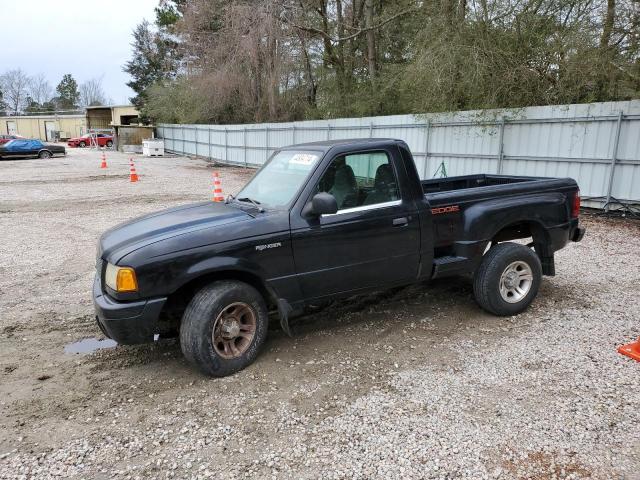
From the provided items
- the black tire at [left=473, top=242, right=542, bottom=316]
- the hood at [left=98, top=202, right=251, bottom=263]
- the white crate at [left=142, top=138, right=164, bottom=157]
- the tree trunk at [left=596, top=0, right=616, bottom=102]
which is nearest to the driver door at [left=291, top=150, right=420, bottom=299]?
the hood at [left=98, top=202, right=251, bottom=263]

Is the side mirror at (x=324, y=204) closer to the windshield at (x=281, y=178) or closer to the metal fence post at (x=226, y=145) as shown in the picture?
the windshield at (x=281, y=178)

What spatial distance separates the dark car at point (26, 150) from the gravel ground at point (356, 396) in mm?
29558

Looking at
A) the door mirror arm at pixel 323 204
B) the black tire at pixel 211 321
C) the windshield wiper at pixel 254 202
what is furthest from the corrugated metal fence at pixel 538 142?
the black tire at pixel 211 321

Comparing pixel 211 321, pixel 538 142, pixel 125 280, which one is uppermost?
pixel 538 142

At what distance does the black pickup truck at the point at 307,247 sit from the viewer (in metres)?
3.67

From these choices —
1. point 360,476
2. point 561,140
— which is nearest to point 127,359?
point 360,476

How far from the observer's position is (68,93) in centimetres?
10356

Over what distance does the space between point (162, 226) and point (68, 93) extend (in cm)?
11757

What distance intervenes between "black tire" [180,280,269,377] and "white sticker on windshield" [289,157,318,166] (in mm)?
1291

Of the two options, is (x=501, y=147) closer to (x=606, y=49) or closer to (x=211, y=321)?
(x=606, y=49)

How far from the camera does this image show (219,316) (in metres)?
3.77

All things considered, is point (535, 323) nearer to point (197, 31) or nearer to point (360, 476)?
point (360, 476)

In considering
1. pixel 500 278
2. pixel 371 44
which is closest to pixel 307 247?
pixel 500 278

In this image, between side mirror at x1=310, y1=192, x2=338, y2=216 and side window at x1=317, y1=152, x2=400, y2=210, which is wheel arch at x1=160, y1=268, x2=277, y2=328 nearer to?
side mirror at x1=310, y1=192, x2=338, y2=216
